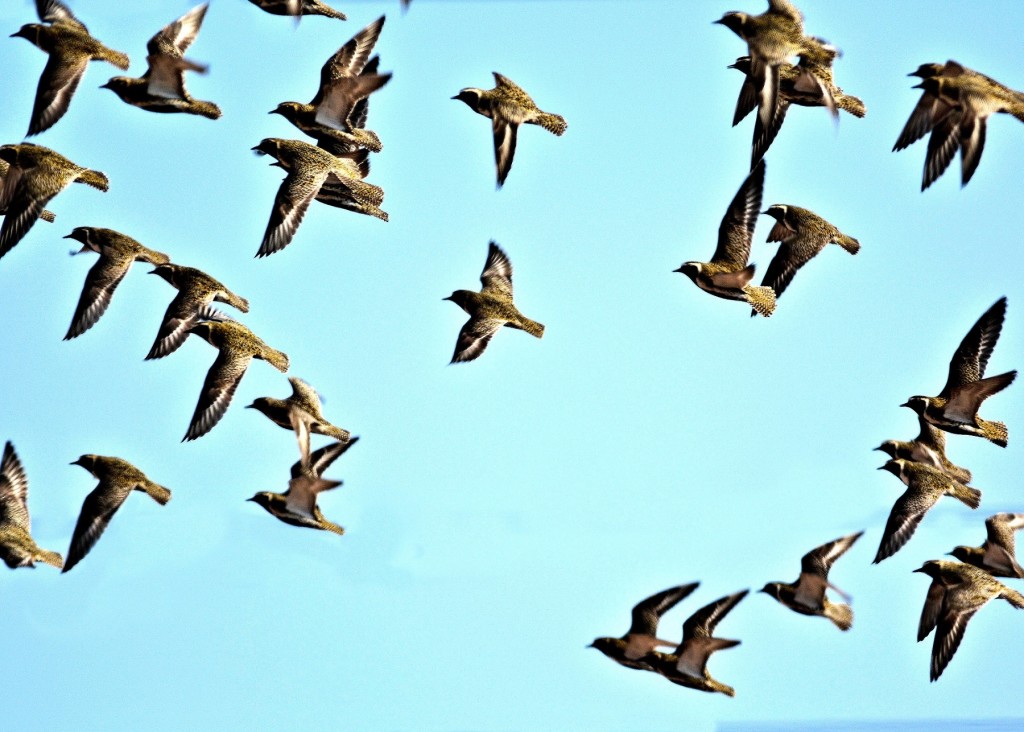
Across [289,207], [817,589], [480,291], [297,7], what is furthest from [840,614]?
[297,7]

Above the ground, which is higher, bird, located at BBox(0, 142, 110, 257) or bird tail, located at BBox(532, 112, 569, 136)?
bird tail, located at BBox(532, 112, 569, 136)

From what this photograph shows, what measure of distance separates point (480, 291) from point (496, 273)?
0.67m

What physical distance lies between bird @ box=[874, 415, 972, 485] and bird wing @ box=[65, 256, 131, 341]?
1101 cm

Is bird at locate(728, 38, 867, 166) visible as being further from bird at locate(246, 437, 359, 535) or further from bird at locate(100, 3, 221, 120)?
bird at locate(100, 3, 221, 120)

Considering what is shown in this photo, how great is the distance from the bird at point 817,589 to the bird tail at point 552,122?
685cm

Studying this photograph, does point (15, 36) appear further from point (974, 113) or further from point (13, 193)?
point (974, 113)

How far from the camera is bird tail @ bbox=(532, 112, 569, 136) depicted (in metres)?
25.0

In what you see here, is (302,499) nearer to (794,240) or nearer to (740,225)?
(740,225)

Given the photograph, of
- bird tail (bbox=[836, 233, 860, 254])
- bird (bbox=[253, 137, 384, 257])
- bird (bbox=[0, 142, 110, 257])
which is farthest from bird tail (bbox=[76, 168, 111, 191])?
bird tail (bbox=[836, 233, 860, 254])

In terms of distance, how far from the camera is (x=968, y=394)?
24.0m

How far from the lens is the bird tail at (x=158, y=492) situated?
2291 centimetres

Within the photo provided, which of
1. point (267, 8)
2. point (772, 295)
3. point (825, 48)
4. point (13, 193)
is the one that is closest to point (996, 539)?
point (772, 295)

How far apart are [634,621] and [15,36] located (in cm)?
1129

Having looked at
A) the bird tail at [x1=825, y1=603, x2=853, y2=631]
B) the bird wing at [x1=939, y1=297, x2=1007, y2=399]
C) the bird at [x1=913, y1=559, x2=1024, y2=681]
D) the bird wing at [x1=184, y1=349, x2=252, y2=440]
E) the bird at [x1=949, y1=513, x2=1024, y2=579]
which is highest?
the bird wing at [x1=939, y1=297, x2=1007, y2=399]
